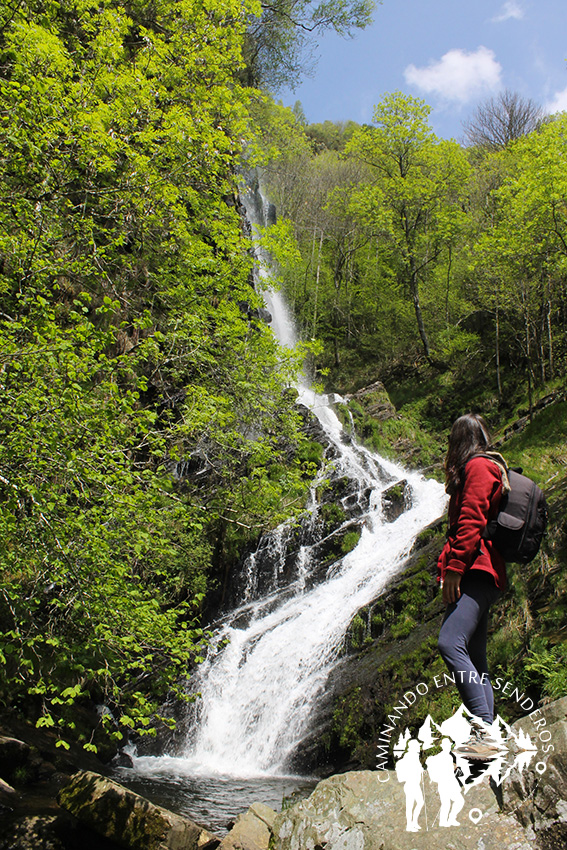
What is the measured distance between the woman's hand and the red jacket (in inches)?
1.4

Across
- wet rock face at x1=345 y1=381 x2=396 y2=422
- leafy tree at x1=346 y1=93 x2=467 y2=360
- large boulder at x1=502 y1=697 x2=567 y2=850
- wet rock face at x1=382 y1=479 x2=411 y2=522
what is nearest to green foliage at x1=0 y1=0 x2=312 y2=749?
large boulder at x1=502 y1=697 x2=567 y2=850

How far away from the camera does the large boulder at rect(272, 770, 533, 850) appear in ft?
Answer: 8.09

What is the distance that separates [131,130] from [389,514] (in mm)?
11054

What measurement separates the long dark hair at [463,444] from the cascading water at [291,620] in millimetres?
4391

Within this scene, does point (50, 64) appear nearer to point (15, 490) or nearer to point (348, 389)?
point (15, 490)

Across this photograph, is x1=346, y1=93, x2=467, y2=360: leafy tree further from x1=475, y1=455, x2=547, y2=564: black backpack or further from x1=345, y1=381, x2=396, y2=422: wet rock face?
x1=475, y1=455, x2=547, y2=564: black backpack

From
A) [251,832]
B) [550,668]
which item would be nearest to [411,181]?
[550,668]

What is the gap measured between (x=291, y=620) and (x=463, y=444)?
9.26 meters

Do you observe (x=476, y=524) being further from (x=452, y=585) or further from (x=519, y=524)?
(x=452, y=585)

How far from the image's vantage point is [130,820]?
5293mm

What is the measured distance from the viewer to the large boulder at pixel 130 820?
509 centimetres

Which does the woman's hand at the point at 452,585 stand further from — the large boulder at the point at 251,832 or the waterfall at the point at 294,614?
the waterfall at the point at 294,614

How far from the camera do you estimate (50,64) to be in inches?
266

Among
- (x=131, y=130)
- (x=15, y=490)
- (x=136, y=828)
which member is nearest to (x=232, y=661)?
(x=136, y=828)
